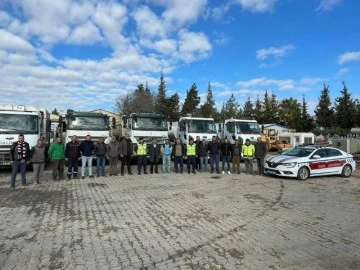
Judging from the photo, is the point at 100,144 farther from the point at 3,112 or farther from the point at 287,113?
the point at 287,113

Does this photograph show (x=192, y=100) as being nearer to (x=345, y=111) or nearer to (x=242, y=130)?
(x=345, y=111)

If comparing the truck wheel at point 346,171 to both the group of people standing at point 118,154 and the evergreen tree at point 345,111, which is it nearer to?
the group of people standing at point 118,154

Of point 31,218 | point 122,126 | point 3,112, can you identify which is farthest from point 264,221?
point 122,126

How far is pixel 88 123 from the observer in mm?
18984

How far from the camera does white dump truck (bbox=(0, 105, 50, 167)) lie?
1554cm

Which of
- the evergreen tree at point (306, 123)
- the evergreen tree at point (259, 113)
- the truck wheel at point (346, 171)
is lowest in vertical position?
the truck wheel at point (346, 171)

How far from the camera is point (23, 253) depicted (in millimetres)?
5754

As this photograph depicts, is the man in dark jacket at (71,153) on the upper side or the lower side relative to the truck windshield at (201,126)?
lower

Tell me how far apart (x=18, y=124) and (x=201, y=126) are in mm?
9968

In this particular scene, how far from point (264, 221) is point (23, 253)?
4.81 metres

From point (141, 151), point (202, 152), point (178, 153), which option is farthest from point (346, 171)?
point (141, 151)

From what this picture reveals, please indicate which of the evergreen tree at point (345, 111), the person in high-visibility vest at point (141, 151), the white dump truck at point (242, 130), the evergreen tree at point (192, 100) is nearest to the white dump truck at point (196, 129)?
the white dump truck at point (242, 130)

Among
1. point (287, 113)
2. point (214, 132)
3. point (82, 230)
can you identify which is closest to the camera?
point (82, 230)

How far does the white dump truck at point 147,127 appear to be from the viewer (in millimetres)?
19734
